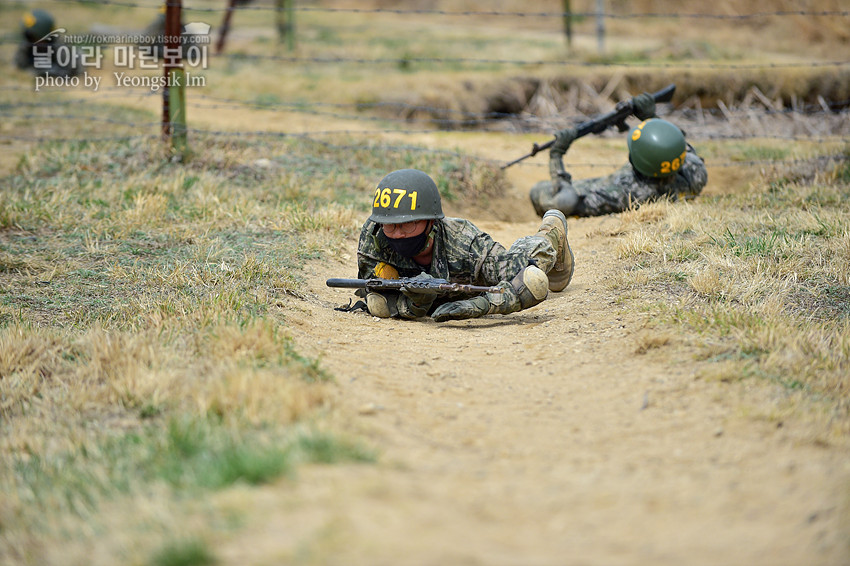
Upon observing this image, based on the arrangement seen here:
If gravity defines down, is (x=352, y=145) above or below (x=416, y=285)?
above

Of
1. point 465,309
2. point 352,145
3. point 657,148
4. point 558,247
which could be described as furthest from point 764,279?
point 352,145

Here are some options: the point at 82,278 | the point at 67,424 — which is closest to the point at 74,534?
the point at 67,424

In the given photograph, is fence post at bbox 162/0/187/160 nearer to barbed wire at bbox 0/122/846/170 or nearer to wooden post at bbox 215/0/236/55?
barbed wire at bbox 0/122/846/170

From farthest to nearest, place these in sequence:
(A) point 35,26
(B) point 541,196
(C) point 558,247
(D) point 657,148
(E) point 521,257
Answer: (A) point 35,26
(B) point 541,196
(D) point 657,148
(C) point 558,247
(E) point 521,257

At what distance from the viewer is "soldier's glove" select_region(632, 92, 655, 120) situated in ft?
25.8

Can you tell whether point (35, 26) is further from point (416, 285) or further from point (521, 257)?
point (521, 257)

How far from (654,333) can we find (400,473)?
204 cm

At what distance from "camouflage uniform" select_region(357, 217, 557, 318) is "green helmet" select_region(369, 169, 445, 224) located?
27 cm

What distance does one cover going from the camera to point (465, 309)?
500 cm

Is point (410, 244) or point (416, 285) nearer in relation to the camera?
point (416, 285)

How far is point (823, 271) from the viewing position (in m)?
5.18

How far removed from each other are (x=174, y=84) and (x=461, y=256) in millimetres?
4116

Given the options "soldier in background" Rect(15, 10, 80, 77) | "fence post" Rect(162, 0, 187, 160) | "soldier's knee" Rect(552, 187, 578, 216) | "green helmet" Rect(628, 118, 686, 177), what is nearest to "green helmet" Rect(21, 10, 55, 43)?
"soldier in background" Rect(15, 10, 80, 77)

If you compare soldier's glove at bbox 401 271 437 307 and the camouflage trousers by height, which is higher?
the camouflage trousers
